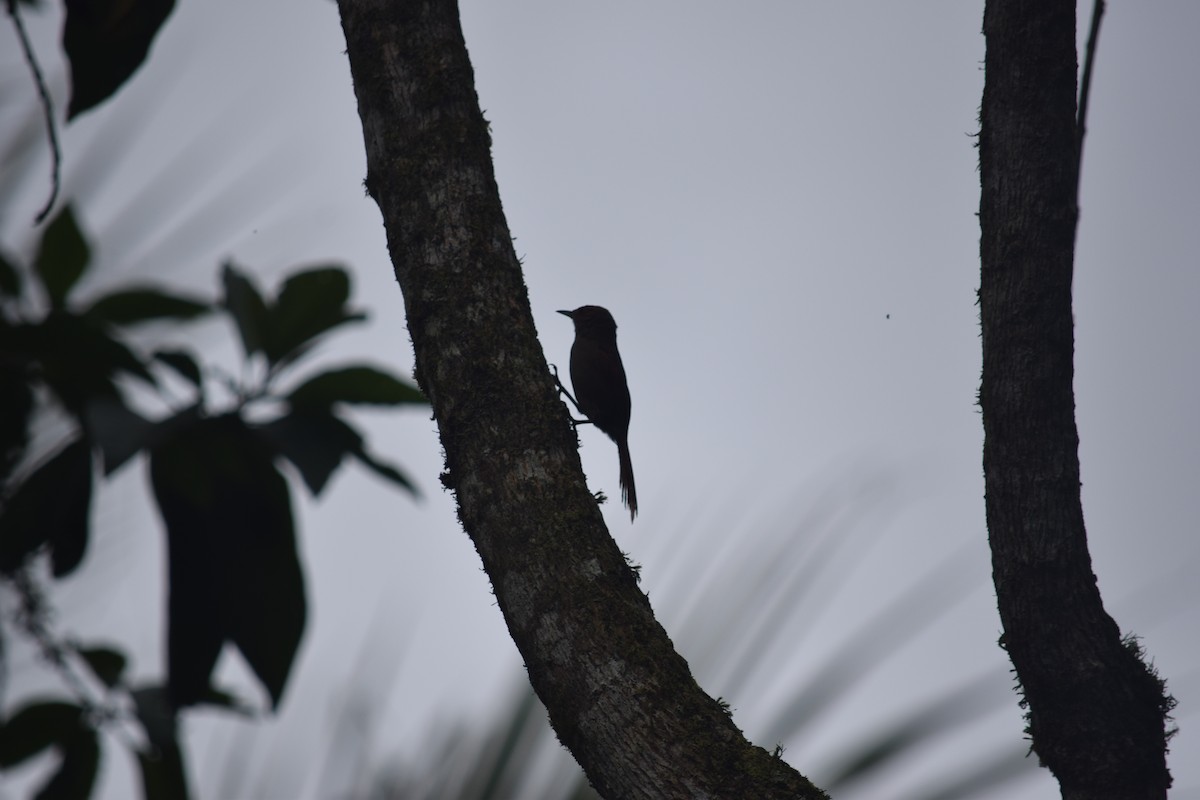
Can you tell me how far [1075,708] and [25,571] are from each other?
6.57ft

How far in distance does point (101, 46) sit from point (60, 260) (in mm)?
279

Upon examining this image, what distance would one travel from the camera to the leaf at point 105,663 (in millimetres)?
1270

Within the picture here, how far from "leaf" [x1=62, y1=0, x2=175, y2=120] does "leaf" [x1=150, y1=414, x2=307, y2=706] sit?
0.49 m

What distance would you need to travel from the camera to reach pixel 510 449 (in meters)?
2.08

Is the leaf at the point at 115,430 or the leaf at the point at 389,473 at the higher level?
the leaf at the point at 389,473

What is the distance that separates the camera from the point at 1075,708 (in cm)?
220

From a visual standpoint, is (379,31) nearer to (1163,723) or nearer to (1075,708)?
(1075,708)

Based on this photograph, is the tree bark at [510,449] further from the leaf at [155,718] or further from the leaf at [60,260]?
the leaf at [60,260]

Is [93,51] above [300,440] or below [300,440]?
above

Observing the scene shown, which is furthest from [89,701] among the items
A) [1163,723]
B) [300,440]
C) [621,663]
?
[1163,723]

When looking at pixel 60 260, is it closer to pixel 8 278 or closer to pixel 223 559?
pixel 8 278

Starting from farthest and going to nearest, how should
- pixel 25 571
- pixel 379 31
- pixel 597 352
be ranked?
pixel 597 352
pixel 379 31
pixel 25 571

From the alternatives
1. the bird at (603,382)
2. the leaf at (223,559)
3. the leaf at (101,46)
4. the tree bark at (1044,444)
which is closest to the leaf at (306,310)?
the leaf at (223,559)

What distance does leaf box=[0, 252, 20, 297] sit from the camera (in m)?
1.09
